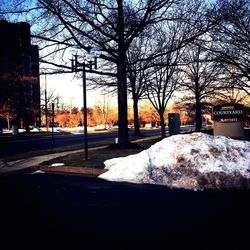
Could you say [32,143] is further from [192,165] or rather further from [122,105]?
[192,165]

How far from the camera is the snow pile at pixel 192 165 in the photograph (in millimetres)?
7914

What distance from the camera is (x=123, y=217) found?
17.4 ft

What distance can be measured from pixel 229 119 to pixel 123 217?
54.4 feet

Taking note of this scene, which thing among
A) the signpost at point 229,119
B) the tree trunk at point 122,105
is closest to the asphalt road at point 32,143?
the tree trunk at point 122,105

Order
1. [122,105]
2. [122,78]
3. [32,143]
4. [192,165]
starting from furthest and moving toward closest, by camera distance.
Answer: [32,143] < [122,105] < [122,78] < [192,165]

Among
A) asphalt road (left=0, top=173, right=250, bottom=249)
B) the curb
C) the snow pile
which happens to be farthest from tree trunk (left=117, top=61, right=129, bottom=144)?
asphalt road (left=0, top=173, right=250, bottom=249)

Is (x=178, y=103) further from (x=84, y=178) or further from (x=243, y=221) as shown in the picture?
(x=243, y=221)

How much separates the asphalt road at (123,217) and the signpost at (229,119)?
13.4 metres

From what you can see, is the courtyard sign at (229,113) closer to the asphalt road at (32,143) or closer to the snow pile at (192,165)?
the snow pile at (192,165)

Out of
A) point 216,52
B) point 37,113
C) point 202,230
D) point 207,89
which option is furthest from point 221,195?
point 37,113

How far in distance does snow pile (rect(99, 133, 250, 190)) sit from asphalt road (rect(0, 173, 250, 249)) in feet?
1.99

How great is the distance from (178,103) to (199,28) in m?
25.0

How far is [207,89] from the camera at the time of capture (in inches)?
1492

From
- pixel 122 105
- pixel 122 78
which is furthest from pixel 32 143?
pixel 122 78
